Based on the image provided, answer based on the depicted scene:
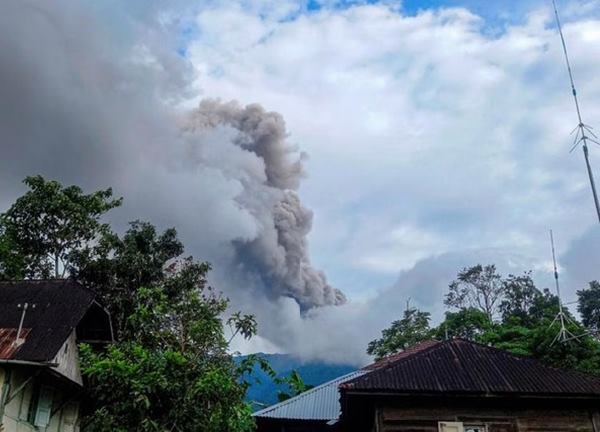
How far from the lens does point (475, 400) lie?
40.2 feet

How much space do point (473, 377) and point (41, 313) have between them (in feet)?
37.1

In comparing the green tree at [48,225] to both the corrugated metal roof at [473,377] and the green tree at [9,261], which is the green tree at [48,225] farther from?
the corrugated metal roof at [473,377]

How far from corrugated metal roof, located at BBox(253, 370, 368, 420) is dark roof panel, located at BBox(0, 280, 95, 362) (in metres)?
6.76

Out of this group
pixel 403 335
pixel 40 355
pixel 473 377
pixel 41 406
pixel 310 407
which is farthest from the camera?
pixel 403 335

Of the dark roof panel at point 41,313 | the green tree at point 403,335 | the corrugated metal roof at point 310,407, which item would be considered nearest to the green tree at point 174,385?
the dark roof panel at point 41,313

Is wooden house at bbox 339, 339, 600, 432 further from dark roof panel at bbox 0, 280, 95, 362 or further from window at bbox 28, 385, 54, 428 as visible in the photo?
window at bbox 28, 385, 54, 428

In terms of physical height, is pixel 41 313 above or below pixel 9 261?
below

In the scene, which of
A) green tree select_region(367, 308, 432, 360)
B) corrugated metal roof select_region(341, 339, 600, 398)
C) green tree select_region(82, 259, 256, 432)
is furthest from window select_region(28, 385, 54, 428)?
green tree select_region(367, 308, 432, 360)

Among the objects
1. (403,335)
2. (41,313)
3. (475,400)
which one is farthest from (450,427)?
(403,335)

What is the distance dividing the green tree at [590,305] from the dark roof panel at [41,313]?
158ft

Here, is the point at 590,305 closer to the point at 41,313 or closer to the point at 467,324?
the point at 467,324

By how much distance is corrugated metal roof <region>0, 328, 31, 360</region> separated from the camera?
1298 centimetres

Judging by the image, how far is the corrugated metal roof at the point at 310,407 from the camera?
18.0 meters

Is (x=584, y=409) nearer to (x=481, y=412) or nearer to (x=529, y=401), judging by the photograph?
(x=529, y=401)
